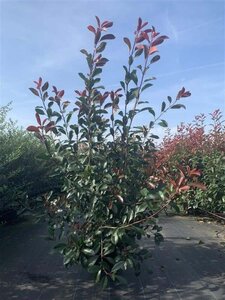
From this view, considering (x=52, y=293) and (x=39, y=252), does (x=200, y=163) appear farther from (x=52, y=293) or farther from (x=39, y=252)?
(x=52, y=293)

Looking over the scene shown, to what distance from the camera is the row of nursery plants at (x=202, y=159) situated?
7155mm

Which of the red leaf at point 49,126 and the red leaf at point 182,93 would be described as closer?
the red leaf at point 182,93

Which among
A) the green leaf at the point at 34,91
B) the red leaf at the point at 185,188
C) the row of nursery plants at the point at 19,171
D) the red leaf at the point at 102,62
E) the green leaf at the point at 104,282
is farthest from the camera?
the row of nursery plants at the point at 19,171

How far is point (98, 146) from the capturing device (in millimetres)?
3762

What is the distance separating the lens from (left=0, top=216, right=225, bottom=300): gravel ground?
11.8 feet

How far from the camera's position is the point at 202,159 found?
8.01 metres

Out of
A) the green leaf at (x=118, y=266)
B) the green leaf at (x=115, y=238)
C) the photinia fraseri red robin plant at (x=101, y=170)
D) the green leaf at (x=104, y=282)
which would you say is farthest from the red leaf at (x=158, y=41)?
the green leaf at (x=104, y=282)

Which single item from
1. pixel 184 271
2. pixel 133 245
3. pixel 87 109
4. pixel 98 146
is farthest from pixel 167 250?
pixel 87 109

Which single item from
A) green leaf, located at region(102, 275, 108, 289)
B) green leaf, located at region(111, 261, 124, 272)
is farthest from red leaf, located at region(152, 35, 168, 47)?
green leaf, located at region(102, 275, 108, 289)

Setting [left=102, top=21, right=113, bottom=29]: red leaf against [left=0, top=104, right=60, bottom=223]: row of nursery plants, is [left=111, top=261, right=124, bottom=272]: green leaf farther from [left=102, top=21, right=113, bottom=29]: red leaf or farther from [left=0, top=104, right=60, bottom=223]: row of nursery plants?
[left=102, top=21, right=113, bottom=29]: red leaf

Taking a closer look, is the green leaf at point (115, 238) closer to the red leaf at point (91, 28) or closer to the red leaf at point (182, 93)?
the red leaf at point (182, 93)

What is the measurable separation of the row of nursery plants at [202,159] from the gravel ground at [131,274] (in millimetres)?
1483

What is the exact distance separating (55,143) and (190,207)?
5153mm

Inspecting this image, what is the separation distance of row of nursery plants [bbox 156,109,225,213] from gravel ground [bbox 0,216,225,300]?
4.87 feet
